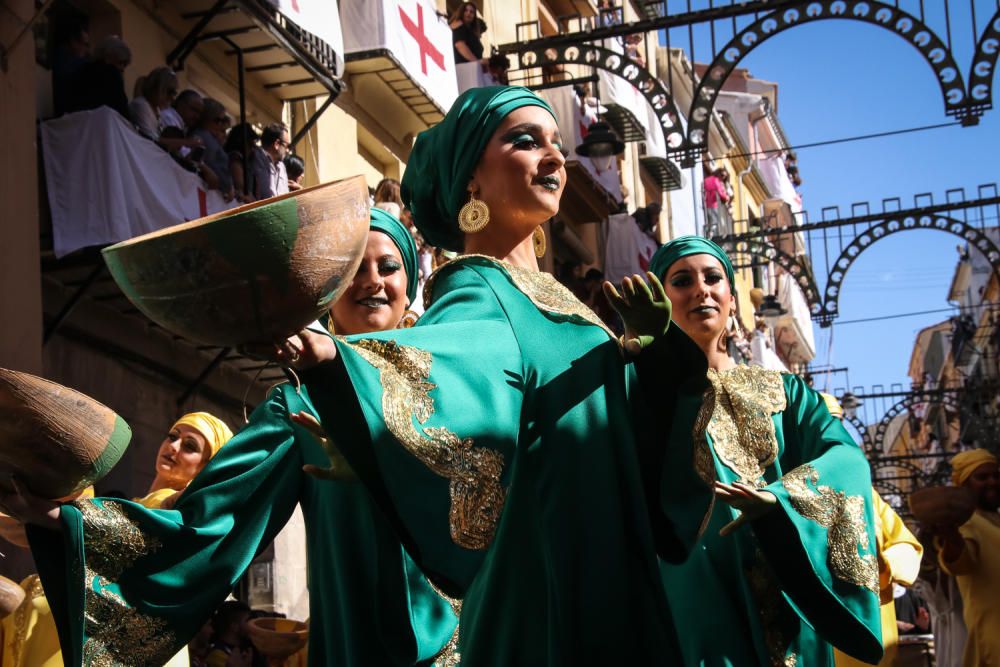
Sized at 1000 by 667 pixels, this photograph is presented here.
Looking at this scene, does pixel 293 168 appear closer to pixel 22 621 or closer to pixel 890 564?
pixel 890 564

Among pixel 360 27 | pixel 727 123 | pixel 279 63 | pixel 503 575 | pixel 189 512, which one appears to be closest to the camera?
pixel 503 575

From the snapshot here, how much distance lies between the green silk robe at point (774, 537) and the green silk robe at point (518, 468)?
22 cm

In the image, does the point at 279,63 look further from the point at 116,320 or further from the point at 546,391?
the point at 546,391

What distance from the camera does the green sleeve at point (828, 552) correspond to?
15.9ft

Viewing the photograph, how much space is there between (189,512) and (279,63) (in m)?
10.3

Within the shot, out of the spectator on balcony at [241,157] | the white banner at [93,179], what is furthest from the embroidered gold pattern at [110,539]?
the spectator on balcony at [241,157]

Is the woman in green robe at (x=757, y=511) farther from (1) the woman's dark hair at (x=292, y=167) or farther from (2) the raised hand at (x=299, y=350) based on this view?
(1) the woman's dark hair at (x=292, y=167)

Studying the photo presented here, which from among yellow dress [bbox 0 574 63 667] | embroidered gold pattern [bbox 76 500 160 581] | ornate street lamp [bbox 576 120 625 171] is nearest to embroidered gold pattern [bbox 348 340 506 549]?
embroidered gold pattern [bbox 76 500 160 581]

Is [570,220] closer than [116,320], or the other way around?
[116,320]

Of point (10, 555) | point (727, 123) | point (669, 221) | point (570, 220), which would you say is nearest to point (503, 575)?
point (10, 555)

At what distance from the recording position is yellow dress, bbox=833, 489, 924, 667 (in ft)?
24.8

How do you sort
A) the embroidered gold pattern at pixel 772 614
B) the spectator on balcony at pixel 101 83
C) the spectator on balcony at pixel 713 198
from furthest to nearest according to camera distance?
1. the spectator on balcony at pixel 713 198
2. the spectator on balcony at pixel 101 83
3. the embroidered gold pattern at pixel 772 614

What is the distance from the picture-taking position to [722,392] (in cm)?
577

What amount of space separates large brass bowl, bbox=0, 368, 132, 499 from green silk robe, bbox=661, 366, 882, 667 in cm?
125
